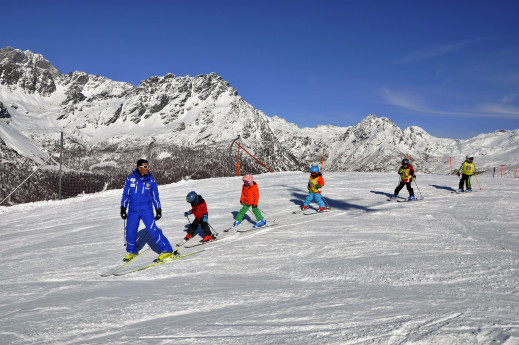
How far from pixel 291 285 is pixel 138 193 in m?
4.10

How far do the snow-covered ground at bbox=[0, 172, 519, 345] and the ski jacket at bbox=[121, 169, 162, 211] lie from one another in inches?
43.5

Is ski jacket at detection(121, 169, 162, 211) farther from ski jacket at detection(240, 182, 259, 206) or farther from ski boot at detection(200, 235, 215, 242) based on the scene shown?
ski jacket at detection(240, 182, 259, 206)

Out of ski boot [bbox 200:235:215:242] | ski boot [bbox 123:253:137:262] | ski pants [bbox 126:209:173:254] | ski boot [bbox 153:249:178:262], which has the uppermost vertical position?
ski pants [bbox 126:209:173:254]

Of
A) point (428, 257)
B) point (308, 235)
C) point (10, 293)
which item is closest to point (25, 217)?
point (10, 293)

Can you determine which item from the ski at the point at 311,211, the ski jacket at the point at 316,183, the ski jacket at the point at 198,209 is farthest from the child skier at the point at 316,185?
the ski jacket at the point at 198,209

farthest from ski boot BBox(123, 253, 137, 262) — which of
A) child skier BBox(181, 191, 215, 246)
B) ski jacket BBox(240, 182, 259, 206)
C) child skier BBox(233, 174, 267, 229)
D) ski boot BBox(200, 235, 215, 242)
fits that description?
ski jacket BBox(240, 182, 259, 206)

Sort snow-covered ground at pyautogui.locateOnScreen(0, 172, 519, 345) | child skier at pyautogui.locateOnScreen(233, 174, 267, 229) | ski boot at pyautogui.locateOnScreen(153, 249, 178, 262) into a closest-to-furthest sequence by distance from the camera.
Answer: snow-covered ground at pyautogui.locateOnScreen(0, 172, 519, 345) < ski boot at pyautogui.locateOnScreen(153, 249, 178, 262) < child skier at pyautogui.locateOnScreen(233, 174, 267, 229)

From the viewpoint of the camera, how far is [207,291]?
4.82m

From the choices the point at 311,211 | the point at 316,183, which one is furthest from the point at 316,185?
the point at 311,211

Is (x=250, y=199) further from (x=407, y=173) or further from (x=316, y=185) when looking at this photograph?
(x=407, y=173)

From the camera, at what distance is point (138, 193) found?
745cm

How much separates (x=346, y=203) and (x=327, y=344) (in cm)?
1080

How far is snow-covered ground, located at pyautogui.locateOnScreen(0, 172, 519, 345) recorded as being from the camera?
332 centimetres

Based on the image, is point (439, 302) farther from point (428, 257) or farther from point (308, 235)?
point (308, 235)
